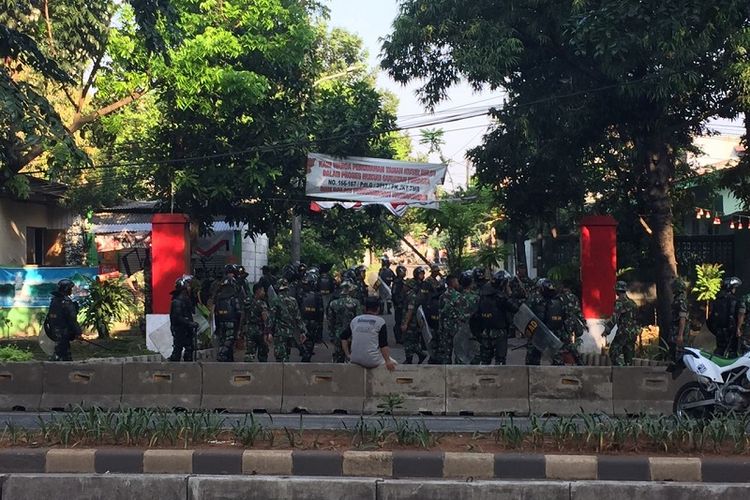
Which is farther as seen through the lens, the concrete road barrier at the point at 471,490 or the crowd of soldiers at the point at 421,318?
the crowd of soldiers at the point at 421,318

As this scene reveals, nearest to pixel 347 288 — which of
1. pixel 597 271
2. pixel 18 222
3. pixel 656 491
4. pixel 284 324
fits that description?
pixel 284 324

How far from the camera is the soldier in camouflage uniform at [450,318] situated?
38.2 ft

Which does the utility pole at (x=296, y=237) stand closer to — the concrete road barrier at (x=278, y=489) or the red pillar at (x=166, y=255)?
the red pillar at (x=166, y=255)

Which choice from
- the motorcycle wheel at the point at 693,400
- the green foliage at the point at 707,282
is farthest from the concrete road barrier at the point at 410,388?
the green foliage at the point at 707,282

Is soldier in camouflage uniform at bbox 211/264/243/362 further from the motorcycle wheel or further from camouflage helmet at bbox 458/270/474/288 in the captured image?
the motorcycle wheel

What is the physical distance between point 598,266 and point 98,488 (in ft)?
35.6

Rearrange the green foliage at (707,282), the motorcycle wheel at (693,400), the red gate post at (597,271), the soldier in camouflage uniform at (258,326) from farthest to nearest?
the green foliage at (707,282), the red gate post at (597,271), the soldier in camouflage uniform at (258,326), the motorcycle wheel at (693,400)

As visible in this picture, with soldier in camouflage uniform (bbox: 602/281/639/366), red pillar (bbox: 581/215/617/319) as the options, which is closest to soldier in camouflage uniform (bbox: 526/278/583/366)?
soldier in camouflage uniform (bbox: 602/281/639/366)

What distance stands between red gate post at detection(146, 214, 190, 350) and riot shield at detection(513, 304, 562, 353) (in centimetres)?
736

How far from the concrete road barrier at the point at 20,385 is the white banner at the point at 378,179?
9.36m

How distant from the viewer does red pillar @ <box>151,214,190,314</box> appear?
15.5 meters

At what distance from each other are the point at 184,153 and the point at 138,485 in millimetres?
14680

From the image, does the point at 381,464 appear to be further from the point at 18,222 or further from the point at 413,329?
the point at 18,222

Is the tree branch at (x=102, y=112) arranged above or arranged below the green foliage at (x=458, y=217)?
above
